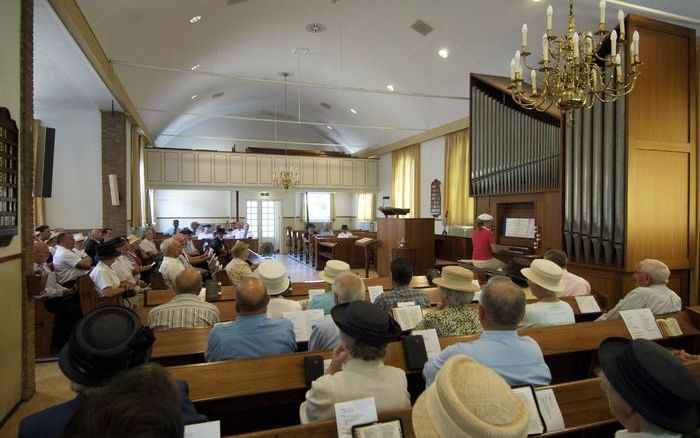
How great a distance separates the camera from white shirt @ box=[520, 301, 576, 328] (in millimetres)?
2816

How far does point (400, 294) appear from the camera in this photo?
10.6 feet

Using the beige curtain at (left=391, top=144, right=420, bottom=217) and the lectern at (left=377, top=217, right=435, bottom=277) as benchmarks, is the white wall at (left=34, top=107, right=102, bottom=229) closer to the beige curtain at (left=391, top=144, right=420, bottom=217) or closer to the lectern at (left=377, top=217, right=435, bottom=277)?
the lectern at (left=377, top=217, right=435, bottom=277)

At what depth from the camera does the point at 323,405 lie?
1516 mm

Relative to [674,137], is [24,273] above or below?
below

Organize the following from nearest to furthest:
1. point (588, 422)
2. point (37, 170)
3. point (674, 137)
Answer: point (588, 422), point (37, 170), point (674, 137)

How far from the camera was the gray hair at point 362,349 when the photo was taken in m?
1.54

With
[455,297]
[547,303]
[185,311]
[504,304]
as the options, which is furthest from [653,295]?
[185,311]

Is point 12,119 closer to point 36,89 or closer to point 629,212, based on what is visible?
point 36,89

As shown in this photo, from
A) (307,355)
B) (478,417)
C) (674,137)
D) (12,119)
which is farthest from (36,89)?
(674,137)

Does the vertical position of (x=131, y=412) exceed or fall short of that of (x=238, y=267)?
it exceeds it

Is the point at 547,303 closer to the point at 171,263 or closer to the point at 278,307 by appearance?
the point at 278,307

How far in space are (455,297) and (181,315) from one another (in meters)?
1.85

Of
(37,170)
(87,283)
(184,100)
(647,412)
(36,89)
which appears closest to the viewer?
(647,412)

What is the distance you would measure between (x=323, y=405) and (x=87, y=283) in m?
3.78
